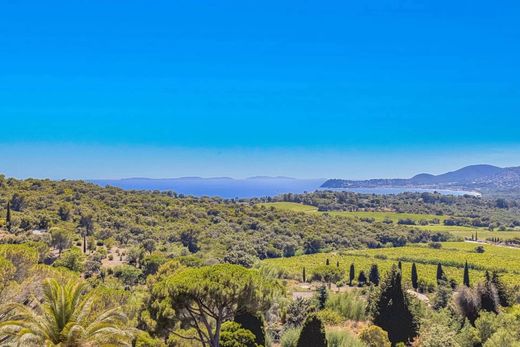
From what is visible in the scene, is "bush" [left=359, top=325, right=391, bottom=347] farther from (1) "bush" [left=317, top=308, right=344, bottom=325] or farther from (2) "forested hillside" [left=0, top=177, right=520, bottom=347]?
(1) "bush" [left=317, top=308, right=344, bottom=325]

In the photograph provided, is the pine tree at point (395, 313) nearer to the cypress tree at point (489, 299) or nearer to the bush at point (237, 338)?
the cypress tree at point (489, 299)

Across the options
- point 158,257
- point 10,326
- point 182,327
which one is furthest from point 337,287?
point 10,326

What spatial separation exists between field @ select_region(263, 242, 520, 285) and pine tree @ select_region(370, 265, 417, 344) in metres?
23.6

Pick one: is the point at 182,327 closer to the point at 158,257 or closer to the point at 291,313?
the point at 291,313

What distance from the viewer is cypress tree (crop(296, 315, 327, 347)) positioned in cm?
1636

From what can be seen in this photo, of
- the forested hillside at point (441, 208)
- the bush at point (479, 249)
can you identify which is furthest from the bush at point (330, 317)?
the forested hillside at point (441, 208)

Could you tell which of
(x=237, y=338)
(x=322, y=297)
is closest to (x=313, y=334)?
(x=237, y=338)

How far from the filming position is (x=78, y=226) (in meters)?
56.4

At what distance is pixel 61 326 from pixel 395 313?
55.8 ft

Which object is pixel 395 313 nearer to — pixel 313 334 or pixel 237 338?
pixel 313 334

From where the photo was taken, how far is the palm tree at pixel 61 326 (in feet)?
33.4

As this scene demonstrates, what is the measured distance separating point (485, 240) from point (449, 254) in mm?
31594

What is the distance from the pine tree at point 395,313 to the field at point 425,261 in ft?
77.3

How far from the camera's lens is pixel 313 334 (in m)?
16.5
